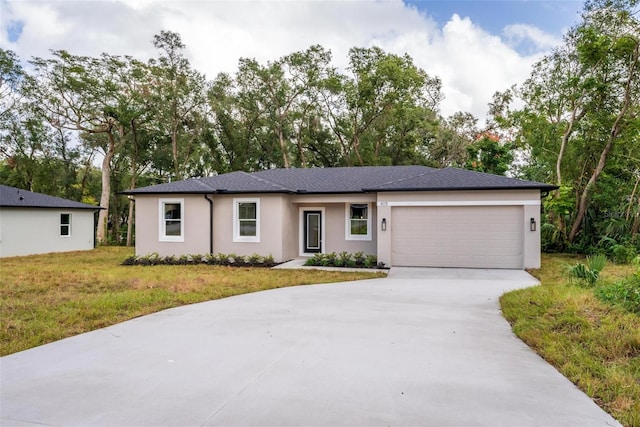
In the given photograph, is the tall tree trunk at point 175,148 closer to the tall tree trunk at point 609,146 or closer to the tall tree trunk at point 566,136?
the tall tree trunk at point 566,136

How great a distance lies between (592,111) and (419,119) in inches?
405

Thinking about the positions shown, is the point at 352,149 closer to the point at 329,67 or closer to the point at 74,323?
the point at 329,67

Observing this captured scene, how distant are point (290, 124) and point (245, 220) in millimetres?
14522

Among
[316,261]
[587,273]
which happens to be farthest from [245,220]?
[587,273]

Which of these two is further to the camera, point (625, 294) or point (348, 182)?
point (348, 182)

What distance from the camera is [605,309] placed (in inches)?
204

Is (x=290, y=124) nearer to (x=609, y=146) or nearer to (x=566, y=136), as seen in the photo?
(x=566, y=136)

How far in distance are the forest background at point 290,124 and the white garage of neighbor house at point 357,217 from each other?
19.3ft

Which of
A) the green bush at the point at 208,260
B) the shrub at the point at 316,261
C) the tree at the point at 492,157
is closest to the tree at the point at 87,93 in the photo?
the green bush at the point at 208,260

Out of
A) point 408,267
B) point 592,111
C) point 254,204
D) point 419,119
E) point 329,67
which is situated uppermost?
point 329,67

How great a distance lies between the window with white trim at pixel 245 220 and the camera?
13.7m

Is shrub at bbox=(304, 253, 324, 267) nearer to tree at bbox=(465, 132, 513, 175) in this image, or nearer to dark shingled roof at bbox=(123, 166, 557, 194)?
dark shingled roof at bbox=(123, 166, 557, 194)

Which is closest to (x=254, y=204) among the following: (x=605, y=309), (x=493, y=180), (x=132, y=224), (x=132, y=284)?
(x=132, y=284)

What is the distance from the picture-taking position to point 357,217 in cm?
1423
